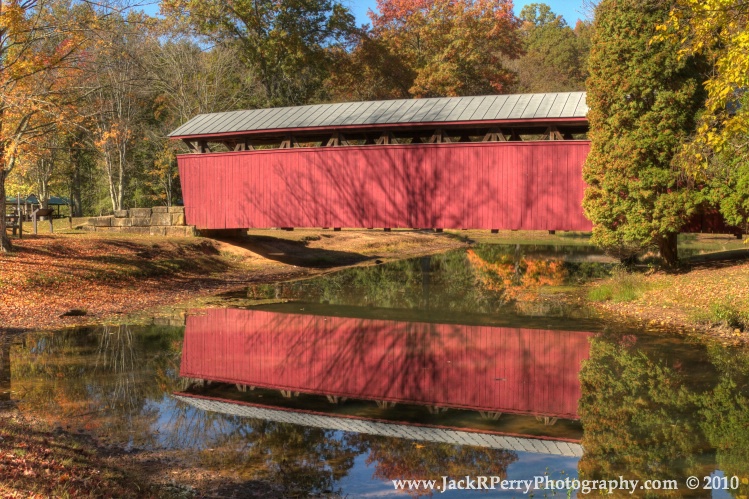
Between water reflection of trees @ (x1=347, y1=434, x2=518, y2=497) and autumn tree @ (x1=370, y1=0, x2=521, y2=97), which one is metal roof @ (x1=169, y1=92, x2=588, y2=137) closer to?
water reflection of trees @ (x1=347, y1=434, x2=518, y2=497)

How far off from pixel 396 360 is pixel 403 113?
9.91m

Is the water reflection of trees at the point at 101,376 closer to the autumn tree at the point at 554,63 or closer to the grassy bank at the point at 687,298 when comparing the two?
the grassy bank at the point at 687,298

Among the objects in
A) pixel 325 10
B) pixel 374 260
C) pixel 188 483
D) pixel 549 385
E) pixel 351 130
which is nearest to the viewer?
pixel 188 483

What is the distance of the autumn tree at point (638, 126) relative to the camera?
15.4 metres

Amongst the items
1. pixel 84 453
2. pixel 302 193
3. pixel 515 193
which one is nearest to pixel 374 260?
pixel 302 193

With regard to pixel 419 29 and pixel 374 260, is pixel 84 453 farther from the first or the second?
pixel 419 29

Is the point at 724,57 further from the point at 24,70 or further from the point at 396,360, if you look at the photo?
the point at 24,70

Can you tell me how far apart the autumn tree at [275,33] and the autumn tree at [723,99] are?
22.3 meters

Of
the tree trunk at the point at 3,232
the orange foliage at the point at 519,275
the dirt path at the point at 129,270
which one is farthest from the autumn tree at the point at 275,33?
the tree trunk at the point at 3,232

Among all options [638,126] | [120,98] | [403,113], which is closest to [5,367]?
[403,113]

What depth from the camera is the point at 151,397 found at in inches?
333

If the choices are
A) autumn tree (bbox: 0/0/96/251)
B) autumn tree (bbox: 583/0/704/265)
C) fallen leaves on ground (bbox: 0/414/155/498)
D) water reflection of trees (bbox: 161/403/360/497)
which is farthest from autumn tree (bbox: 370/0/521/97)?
fallen leaves on ground (bbox: 0/414/155/498)

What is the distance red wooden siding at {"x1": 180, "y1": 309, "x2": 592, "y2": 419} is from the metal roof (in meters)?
6.46

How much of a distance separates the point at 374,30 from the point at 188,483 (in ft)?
124
